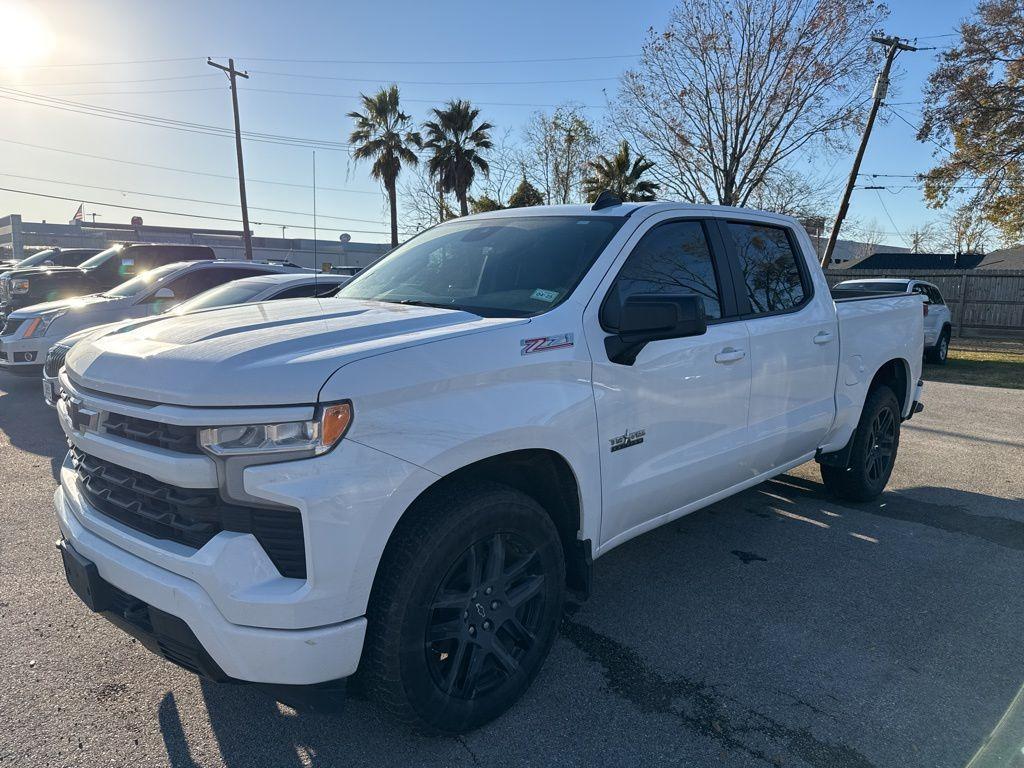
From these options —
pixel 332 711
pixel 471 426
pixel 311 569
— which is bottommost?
pixel 332 711

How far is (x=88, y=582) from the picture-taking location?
2.31 metres

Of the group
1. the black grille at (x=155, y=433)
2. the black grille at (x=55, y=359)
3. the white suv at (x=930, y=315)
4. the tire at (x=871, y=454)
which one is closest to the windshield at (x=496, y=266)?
the black grille at (x=155, y=433)

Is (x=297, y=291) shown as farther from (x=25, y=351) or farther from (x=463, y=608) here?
(x=463, y=608)

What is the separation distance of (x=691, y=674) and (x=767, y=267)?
2401 mm

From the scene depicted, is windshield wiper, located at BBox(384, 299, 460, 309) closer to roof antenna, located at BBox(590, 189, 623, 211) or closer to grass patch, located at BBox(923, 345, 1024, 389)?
roof antenna, located at BBox(590, 189, 623, 211)

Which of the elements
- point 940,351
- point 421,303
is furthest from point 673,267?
point 940,351

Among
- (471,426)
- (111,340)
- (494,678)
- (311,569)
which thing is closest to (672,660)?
(494,678)

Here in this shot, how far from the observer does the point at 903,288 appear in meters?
14.9

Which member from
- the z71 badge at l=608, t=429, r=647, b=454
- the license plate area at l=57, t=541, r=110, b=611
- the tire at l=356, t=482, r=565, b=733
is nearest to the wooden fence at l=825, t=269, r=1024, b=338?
the z71 badge at l=608, t=429, r=647, b=454

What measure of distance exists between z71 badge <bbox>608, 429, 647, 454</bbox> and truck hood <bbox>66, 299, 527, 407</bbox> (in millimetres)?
679

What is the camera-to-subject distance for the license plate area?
2.30 meters

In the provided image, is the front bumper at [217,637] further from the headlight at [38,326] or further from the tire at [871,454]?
the headlight at [38,326]

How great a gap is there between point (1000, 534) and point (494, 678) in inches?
159

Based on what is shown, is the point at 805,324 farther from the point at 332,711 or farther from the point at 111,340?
the point at 111,340
